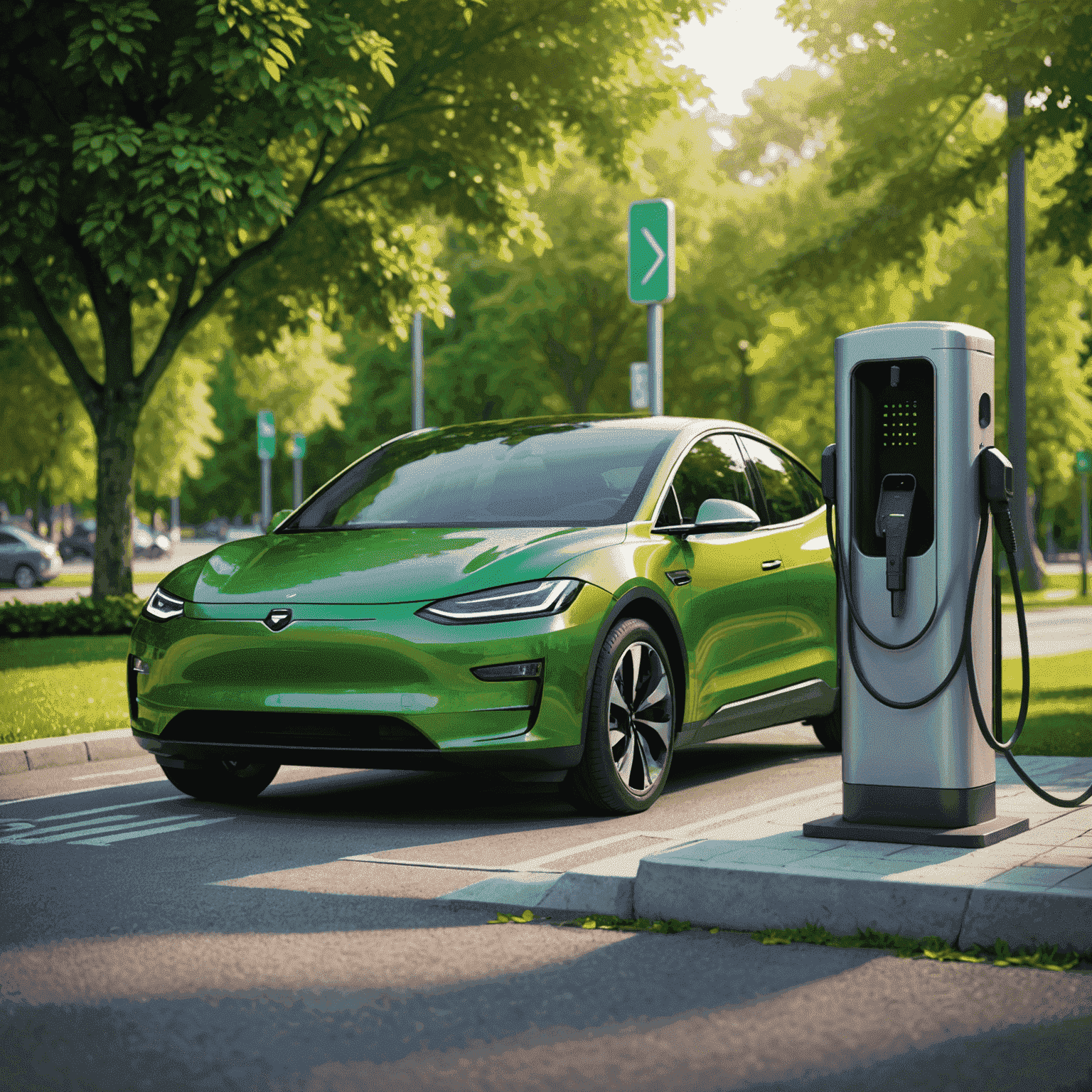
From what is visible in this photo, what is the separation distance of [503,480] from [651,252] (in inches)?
228

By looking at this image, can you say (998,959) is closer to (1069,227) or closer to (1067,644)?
(1069,227)

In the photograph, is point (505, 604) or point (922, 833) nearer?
point (922, 833)

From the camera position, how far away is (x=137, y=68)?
14.4m

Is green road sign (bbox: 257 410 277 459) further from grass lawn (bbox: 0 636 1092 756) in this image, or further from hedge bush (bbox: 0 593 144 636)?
grass lawn (bbox: 0 636 1092 756)

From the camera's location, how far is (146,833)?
6.70 meters

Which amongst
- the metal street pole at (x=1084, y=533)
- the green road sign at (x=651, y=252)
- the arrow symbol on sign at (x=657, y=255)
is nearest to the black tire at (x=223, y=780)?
the green road sign at (x=651, y=252)

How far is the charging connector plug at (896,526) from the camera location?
18.2 feet

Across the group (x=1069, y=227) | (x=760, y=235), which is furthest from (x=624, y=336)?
(x=1069, y=227)

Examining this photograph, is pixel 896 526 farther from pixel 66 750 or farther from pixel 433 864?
pixel 66 750

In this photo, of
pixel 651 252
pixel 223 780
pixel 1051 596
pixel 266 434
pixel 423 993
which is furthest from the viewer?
pixel 1051 596

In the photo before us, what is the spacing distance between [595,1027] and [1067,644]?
14.6 meters

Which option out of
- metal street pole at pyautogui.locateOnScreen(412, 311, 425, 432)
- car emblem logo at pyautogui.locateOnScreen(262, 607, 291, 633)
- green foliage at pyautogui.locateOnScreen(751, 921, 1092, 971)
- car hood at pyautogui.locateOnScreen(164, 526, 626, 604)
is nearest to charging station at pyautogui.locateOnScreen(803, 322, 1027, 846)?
green foliage at pyautogui.locateOnScreen(751, 921, 1092, 971)

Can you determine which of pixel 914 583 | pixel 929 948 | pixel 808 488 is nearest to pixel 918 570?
pixel 914 583

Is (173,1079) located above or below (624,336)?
below
